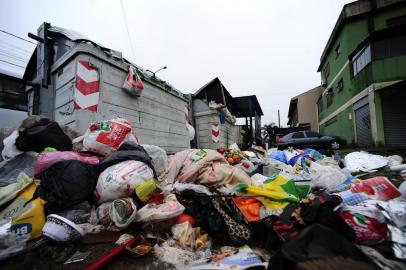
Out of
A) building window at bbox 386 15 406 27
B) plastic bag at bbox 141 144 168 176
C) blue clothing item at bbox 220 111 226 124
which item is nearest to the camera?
plastic bag at bbox 141 144 168 176

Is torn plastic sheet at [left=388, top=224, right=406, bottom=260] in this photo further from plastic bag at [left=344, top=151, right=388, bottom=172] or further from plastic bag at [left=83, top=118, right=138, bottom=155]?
plastic bag at [left=344, top=151, right=388, bottom=172]

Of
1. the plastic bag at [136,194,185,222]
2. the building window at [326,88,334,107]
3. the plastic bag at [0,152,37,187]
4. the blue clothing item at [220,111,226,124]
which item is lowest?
the plastic bag at [136,194,185,222]

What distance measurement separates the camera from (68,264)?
3.86 feet

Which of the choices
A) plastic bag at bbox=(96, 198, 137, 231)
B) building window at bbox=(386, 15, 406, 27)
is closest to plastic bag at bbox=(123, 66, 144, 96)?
plastic bag at bbox=(96, 198, 137, 231)

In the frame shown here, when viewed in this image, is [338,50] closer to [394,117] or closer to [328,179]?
[394,117]

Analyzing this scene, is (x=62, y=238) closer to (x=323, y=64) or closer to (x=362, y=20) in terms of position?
(x=362, y=20)

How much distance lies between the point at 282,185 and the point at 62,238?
5.61 feet

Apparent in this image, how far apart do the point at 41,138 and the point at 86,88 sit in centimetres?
85

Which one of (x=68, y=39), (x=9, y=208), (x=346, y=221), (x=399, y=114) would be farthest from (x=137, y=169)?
(x=399, y=114)

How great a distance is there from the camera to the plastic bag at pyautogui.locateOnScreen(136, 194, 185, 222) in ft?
4.73

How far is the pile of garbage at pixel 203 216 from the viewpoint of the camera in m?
1.03

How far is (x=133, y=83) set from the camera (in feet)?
11.2

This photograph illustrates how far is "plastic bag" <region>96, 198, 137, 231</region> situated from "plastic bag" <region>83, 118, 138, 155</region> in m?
1.00

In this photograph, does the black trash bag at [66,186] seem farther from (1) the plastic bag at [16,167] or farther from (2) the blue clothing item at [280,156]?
(2) the blue clothing item at [280,156]
